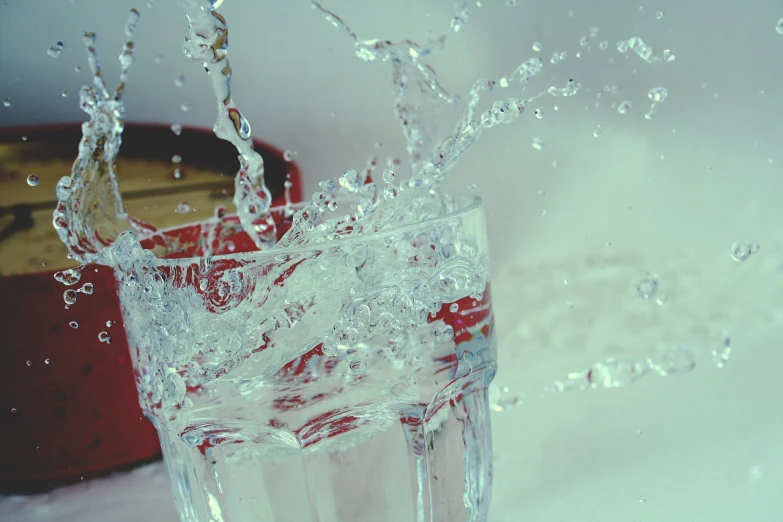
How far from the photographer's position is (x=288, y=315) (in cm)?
43

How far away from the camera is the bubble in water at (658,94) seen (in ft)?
3.02

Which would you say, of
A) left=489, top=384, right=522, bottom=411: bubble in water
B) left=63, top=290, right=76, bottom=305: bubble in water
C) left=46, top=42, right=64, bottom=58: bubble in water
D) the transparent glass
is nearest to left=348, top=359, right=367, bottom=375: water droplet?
the transparent glass

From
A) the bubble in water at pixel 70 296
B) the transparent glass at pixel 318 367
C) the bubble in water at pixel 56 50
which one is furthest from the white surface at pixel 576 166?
the transparent glass at pixel 318 367

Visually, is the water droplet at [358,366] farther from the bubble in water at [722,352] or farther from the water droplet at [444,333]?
the bubble in water at [722,352]

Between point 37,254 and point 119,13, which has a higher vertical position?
point 119,13

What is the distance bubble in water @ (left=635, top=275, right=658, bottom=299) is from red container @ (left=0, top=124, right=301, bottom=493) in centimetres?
57

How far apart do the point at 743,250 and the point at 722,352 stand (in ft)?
0.46

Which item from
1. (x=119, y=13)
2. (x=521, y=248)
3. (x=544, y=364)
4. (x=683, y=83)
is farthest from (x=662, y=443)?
(x=119, y=13)

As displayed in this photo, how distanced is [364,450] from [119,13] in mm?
573

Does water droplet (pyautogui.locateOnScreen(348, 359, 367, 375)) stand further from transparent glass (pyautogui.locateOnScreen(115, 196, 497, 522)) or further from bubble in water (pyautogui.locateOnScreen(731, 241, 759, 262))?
bubble in water (pyautogui.locateOnScreen(731, 241, 759, 262))

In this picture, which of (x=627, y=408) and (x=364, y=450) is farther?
(x=627, y=408)

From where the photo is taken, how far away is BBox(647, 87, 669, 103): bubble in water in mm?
920

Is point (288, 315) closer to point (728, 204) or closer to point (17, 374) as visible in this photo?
point (17, 374)

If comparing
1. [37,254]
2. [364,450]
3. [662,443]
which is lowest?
[662,443]
